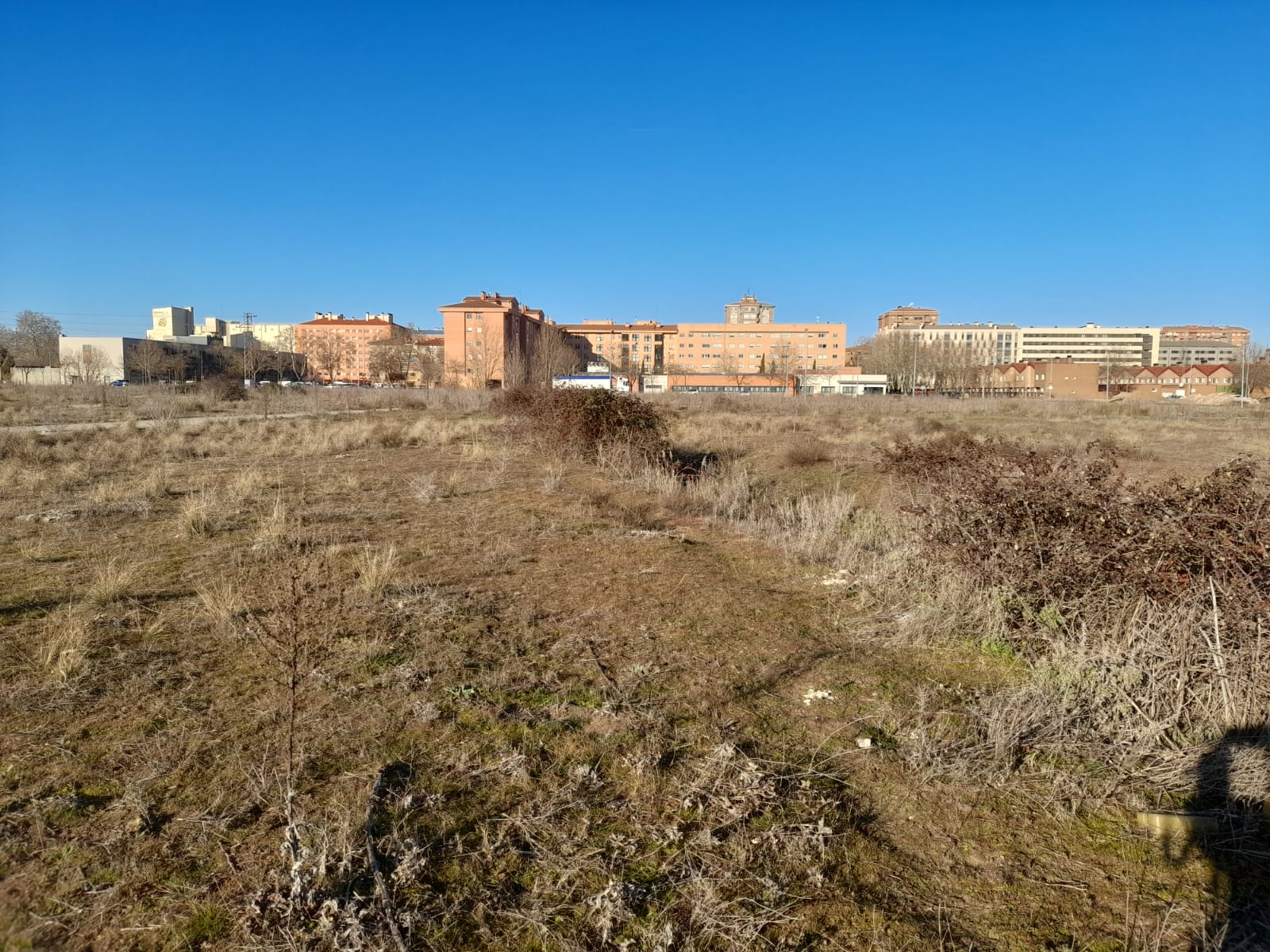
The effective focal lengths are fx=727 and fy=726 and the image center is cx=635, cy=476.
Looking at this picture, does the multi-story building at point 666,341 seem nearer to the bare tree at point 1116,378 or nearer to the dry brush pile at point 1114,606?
the bare tree at point 1116,378

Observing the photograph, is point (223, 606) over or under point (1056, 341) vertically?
under

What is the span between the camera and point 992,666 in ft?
14.8

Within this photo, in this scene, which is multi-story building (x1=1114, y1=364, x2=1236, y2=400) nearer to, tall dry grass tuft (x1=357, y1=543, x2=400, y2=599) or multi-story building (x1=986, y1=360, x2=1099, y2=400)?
multi-story building (x1=986, y1=360, x2=1099, y2=400)

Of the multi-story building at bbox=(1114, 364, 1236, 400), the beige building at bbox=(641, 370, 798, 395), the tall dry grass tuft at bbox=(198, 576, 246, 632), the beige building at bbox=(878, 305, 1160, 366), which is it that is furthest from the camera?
the beige building at bbox=(878, 305, 1160, 366)

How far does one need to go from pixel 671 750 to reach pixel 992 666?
2401mm

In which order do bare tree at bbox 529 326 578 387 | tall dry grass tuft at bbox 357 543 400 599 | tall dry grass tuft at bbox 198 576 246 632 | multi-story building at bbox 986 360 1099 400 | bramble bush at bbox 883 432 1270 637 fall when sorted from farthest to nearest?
1. multi-story building at bbox 986 360 1099 400
2. bare tree at bbox 529 326 578 387
3. tall dry grass tuft at bbox 357 543 400 599
4. tall dry grass tuft at bbox 198 576 246 632
5. bramble bush at bbox 883 432 1270 637

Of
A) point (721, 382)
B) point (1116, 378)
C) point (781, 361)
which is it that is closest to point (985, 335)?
point (1116, 378)

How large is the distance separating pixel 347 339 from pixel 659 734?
118 meters

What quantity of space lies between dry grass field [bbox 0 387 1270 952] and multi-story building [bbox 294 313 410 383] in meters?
81.2

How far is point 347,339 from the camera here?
364 ft

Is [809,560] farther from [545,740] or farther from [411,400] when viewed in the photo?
[411,400]

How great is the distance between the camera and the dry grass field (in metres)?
2.31

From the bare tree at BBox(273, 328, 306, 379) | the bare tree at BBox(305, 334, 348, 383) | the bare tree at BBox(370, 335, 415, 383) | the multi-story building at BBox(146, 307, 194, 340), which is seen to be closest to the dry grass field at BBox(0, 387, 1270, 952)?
the bare tree at BBox(273, 328, 306, 379)

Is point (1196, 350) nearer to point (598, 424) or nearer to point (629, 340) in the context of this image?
point (629, 340)
